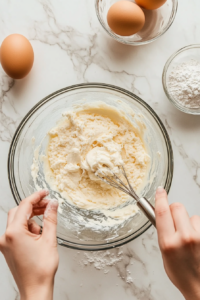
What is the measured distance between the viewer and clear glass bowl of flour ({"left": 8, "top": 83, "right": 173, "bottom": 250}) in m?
1.48

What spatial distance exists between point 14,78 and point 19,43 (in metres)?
0.19

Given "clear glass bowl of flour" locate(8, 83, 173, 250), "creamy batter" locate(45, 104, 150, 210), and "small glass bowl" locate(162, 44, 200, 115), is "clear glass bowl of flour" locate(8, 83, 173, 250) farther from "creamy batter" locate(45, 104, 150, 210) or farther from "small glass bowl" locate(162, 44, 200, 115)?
"small glass bowl" locate(162, 44, 200, 115)

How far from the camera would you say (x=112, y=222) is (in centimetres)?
162

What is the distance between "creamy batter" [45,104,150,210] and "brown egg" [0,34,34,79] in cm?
34

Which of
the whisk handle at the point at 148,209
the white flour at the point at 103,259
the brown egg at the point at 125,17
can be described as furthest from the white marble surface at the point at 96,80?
the whisk handle at the point at 148,209

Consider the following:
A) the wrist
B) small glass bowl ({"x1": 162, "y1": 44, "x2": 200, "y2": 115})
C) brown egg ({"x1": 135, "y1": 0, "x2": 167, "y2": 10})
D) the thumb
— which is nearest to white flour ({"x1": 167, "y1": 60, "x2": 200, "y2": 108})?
small glass bowl ({"x1": 162, "y1": 44, "x2": 200, "y2": 115})

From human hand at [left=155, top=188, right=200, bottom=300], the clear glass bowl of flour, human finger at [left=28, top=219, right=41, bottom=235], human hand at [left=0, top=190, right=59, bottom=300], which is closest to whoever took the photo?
human hand at [left=155, top=188, right=200, bottom=300]

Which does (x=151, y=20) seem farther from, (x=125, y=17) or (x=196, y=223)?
(x=196, y=223)

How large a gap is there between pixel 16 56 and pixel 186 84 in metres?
0.94

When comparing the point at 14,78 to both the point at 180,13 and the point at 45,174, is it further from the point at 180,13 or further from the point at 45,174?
the point at 180,13

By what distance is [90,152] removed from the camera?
1598mm

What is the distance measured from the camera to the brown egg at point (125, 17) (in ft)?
4.98

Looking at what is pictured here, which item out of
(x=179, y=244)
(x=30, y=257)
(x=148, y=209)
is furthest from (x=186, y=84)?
(x=30, y=257)

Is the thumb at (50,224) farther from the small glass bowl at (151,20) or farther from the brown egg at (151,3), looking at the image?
the brown egg at (151,3)
